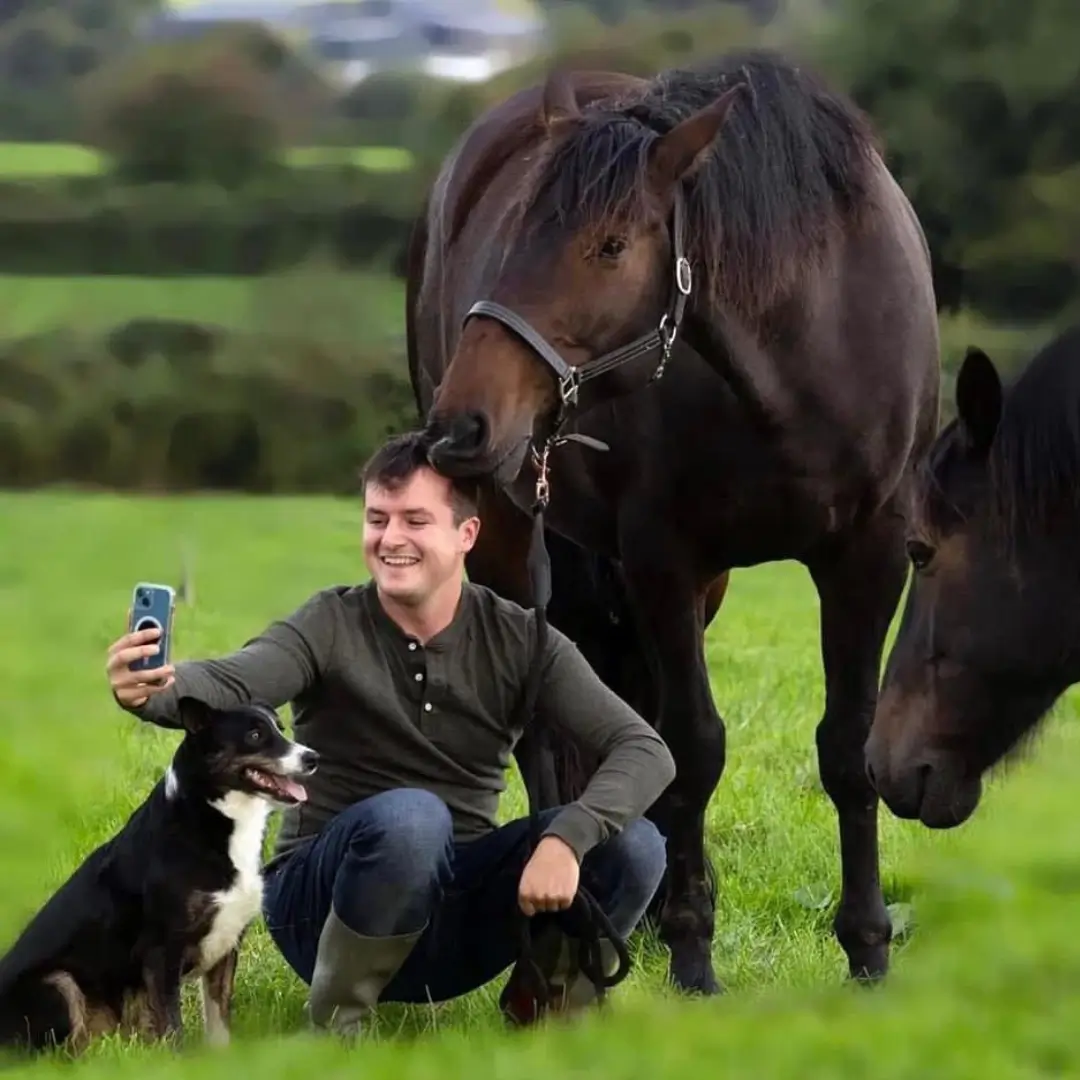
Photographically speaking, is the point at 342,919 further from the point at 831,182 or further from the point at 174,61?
the point at 174,61

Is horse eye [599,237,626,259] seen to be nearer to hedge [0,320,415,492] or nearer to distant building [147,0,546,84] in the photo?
distant building [147,0,546,84]

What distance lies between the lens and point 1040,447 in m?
3.21

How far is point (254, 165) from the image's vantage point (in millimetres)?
20812

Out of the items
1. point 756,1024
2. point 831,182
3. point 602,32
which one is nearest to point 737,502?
point 831,182

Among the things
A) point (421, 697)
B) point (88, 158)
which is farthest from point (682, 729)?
point (88, 158)

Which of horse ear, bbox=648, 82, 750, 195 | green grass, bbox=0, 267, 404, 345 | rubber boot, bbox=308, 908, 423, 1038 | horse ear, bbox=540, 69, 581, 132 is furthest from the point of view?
green grass, bbox=0, 267, 404, 345

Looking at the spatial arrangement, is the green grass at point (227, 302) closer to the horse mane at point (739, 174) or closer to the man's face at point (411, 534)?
the horse mane at point (739, 174)

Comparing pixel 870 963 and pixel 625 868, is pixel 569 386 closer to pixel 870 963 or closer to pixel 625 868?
pixel 625 868

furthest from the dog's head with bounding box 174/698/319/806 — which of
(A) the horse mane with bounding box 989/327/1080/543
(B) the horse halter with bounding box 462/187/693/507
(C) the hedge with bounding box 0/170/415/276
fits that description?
(C) the hedge with bounding box 0/170/415/276

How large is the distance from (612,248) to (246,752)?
120 cm

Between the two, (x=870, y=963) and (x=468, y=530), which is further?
(x=870, y=963)

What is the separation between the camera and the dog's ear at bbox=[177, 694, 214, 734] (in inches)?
125

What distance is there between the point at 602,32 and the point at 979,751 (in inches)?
357

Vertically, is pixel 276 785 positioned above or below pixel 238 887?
above
